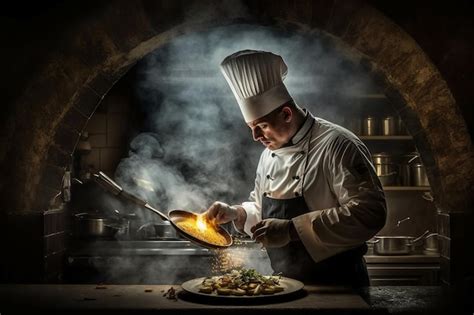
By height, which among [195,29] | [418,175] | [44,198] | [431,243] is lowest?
[431,243]

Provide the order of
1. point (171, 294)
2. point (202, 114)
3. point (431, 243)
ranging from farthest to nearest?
point (202, 114), point (431, 243), point (171, 294)

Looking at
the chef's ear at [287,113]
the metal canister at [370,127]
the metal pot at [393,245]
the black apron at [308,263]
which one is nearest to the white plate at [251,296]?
the black apron at [308,263]

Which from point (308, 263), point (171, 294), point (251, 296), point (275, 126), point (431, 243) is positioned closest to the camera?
point (251, 296)

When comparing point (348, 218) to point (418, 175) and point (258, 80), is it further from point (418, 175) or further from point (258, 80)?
point (418, 175)

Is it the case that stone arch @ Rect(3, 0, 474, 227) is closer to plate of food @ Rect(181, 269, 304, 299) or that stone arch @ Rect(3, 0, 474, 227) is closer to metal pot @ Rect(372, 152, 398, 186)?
plate of food @ Rect(181, 269, 304, 299)

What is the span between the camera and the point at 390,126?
6281 millimetres

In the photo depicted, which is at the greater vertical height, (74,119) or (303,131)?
(74,119)

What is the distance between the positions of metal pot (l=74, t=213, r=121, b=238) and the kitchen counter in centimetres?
265

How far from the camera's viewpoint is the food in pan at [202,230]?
3.11 meters

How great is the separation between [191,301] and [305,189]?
1.15 m

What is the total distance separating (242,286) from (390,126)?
13.3 ft

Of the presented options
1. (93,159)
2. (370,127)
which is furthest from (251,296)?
(93,159)

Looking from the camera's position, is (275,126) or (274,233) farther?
(275,126)

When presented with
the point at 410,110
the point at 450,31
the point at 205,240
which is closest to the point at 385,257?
the point at 410,110
